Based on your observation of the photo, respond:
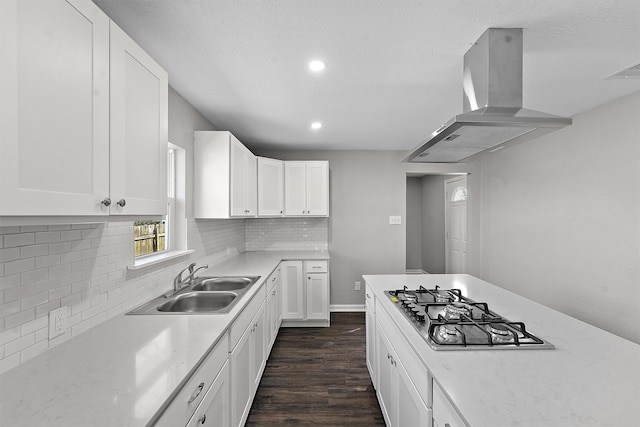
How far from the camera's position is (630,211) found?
2.39m

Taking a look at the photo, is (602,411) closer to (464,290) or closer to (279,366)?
(464,290)

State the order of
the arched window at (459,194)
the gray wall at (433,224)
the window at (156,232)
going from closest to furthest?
the window at (156,232), the arched window at (459,194), the gray wall at (433,224)

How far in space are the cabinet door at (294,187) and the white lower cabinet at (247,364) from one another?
1775 millimetres

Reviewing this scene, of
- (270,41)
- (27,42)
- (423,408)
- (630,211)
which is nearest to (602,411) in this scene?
(423,408)

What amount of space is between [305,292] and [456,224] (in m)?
3.50

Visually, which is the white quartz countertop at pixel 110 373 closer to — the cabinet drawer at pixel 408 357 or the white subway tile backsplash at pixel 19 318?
the white subway tile backsplash at pixel 19 318

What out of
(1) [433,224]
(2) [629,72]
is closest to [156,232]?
(2) [629,72]

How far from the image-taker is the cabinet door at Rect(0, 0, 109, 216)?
76 cm

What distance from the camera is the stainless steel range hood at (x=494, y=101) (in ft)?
4.83

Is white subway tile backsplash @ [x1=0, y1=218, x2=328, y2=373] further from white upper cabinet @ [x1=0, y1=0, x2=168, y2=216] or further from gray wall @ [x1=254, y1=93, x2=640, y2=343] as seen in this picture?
gray wall @ [x1=254, y1=93, x2=640, y2=343]

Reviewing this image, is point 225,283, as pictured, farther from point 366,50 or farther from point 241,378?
point 366,50

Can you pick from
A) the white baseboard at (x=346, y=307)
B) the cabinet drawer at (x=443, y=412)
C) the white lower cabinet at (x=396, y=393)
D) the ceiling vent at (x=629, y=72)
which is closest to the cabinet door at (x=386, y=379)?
the white lower cabinet at (x=396, y=393)

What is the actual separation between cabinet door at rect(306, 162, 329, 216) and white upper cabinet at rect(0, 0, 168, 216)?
112 inches

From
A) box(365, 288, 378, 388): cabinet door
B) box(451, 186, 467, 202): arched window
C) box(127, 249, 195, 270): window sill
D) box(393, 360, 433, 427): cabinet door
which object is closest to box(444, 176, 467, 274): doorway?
box(451, 186, 467, 202): arched window
